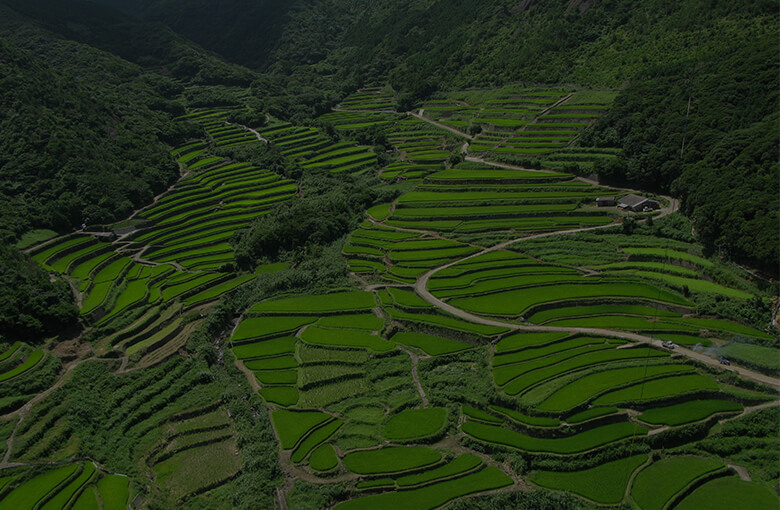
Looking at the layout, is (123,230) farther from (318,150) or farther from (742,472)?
(742,472)

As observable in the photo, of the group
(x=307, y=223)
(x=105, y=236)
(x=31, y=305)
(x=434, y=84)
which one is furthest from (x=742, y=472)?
(x=434, y=84)

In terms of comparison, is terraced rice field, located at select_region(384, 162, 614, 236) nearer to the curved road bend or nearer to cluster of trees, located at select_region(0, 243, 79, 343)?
the curved road bend

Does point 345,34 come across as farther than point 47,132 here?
Yes

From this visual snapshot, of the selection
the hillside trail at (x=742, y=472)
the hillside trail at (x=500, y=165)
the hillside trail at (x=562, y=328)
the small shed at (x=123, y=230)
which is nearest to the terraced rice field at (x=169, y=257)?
the small shed at (x=123, y=230)

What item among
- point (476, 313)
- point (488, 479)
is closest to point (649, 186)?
point (476, 313)

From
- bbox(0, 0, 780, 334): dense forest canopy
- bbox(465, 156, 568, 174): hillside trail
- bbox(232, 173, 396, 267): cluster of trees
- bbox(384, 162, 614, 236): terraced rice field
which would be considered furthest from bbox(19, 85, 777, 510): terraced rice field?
bbox(0, 0, 780, 334): dense forest canopy

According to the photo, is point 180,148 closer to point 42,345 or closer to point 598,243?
point 42,345
